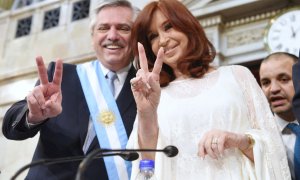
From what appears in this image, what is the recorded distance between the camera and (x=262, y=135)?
4.68 ft

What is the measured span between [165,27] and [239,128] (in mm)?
496

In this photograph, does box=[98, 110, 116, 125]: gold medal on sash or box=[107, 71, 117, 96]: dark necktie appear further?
box=[107, 71, 117, 96]: dark necktie

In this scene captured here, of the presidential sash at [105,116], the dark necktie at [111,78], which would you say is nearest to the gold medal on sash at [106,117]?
the presidential sash at [105,116]

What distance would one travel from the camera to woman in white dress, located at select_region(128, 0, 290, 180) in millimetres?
1388

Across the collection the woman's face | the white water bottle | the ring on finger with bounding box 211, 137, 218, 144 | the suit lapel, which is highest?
the woman's face

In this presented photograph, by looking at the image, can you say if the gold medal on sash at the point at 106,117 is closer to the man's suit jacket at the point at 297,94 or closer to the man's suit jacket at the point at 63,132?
the man's suit jacket at the point at 63,132

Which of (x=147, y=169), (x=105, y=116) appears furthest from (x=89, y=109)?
(x=147, y=169)

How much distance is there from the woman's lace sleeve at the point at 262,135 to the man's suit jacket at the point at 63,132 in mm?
534

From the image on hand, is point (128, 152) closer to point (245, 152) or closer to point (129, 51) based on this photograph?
point (245, 152)

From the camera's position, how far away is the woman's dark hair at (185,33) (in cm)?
167

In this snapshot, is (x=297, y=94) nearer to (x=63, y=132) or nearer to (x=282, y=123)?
(x=282, y=123)

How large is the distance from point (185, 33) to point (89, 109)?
1.74 ft

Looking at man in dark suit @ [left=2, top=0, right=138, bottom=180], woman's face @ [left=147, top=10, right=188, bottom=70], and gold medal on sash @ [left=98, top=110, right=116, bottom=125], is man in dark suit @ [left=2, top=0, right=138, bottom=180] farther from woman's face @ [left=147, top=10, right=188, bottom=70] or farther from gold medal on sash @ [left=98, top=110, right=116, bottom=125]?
woman's face @ [left=147, top=10, right=188, bottom=70]

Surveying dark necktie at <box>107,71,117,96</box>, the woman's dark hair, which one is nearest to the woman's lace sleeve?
the woman's dark hair
